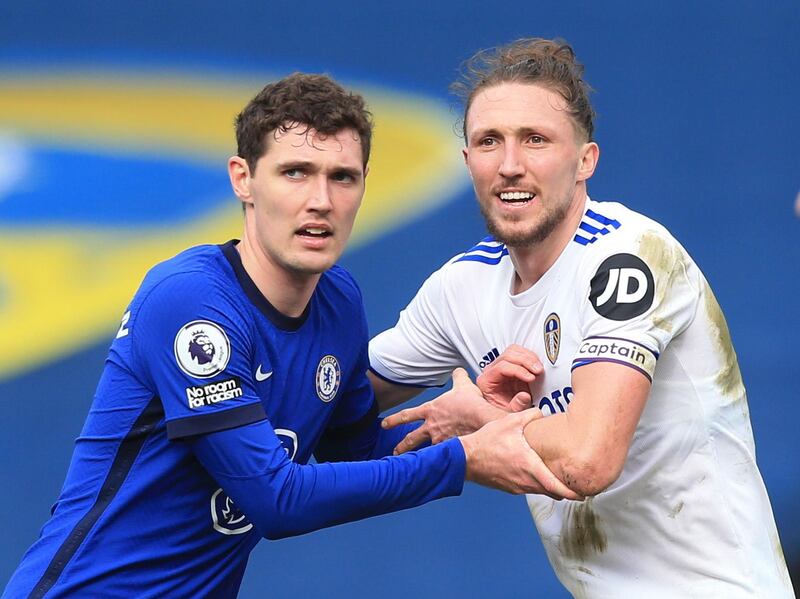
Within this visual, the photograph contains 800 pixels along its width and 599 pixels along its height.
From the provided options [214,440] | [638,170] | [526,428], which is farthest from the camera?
[638,170]

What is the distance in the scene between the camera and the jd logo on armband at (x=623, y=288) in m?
2.59

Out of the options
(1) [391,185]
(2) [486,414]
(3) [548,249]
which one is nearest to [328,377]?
(2) [486,414]

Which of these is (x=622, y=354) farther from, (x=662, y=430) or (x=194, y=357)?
(x=194, y=357)

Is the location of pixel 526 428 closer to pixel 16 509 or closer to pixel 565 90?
pixel 565 90

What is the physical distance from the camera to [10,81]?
435 cm

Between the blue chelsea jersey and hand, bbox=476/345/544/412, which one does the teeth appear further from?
the blue chelsea jersey

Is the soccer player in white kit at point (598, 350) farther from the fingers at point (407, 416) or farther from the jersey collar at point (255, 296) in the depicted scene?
the jersey collar at point (255, 296)

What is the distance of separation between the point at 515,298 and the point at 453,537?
5.37ft

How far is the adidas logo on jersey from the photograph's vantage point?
2989 millimetres

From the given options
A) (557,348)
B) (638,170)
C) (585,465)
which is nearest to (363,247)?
(638,170)

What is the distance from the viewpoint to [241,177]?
109 inches

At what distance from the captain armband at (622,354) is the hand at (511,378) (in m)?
0.22

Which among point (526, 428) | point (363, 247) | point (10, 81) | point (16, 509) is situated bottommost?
point (16, 509)

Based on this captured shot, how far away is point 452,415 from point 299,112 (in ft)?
2.51
